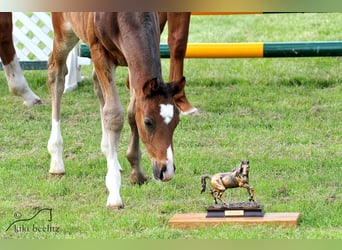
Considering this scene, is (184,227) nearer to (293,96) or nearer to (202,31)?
(293,96)

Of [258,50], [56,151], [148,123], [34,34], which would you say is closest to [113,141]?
[148,123]

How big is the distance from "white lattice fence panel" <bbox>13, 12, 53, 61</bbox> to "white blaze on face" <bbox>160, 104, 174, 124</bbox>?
5.43 m

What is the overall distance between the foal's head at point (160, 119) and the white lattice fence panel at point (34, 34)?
5.37m

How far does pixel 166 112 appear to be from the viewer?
531 centimetres

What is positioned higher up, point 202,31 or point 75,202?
point 202,31

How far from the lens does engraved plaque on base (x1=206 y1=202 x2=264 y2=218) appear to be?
524cm

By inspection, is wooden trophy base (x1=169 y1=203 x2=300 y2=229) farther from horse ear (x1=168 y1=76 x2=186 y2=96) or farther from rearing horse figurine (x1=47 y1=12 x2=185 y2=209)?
horse ear (x1=168 y1=76 x2=186 y2=96)

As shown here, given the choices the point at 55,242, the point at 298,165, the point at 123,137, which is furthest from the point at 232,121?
the point at 55,242

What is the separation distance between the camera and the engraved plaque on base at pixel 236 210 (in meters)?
5.24

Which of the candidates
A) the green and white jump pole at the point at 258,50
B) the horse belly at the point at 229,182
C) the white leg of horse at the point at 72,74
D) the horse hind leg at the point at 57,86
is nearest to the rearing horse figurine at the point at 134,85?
the horse hind leg at the point at 57,86

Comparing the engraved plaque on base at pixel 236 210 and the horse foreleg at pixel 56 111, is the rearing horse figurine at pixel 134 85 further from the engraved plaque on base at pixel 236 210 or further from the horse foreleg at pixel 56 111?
the horse foreleg at pixel 56 111

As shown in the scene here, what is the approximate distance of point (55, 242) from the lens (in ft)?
10.1

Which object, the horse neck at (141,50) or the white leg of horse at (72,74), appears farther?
the white leg of horse at (72,74)

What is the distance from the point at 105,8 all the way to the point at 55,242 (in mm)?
781
